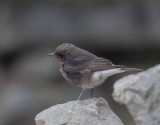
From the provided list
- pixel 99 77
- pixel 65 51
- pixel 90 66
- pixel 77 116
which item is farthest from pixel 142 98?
pixel 65 51

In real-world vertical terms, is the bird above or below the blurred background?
above

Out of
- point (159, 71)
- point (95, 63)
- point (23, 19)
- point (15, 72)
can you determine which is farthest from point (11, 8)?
point (159, 71)

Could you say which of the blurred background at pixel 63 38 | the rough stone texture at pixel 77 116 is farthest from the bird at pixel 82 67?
the blurred background at pixel 63 38

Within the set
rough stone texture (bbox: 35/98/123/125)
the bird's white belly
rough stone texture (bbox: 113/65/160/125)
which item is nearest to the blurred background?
the bird's white belly

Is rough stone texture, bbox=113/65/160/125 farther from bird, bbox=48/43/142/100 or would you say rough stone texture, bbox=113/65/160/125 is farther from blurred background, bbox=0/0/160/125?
blurred background, bbox=0/0/160/125

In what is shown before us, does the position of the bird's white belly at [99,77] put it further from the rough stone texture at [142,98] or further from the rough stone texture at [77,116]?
the rough stone texture at [142,98]

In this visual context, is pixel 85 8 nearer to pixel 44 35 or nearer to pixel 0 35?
pixel 44 35

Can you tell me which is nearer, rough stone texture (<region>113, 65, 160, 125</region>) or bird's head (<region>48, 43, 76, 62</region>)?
rough stone texture (<region>113, 65, 160, 125</region>)
